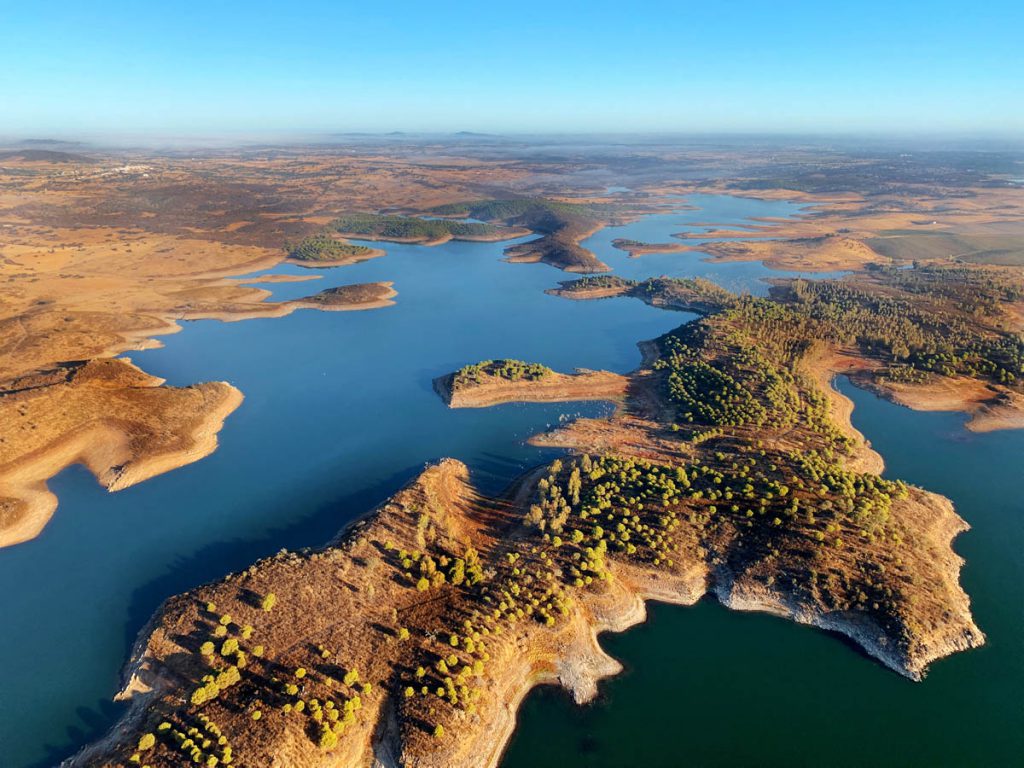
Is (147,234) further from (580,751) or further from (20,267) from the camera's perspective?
(580,751)

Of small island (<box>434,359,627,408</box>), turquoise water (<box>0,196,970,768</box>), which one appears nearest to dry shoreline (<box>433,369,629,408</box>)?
small island (<box>434,359,627,408</box>)

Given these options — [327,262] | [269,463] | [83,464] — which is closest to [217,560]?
[269,463]

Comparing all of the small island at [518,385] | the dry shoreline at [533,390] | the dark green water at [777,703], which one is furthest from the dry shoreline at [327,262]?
the dark green water at [777,703]

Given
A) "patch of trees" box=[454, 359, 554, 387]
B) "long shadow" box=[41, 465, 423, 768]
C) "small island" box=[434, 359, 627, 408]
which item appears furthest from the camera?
"patch of trees" box=[454, 359, 554, 387]

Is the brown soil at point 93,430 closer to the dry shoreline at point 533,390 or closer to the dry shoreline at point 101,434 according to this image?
the dry shoreline at point 101,434

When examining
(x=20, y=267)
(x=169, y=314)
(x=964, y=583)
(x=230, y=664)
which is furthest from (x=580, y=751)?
(x=20, y=267)

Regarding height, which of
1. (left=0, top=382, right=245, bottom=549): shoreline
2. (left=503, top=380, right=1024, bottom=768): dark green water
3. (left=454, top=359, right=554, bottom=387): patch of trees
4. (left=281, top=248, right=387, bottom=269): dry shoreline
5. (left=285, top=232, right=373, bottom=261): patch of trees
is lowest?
(left=503, top=380, right=1024, bottom=768): dark green water

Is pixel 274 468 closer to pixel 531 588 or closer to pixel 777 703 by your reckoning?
pixel 531 588

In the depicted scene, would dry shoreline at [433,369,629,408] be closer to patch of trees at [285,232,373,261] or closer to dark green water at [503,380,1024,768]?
dark green water at [503,380,1024,768]
